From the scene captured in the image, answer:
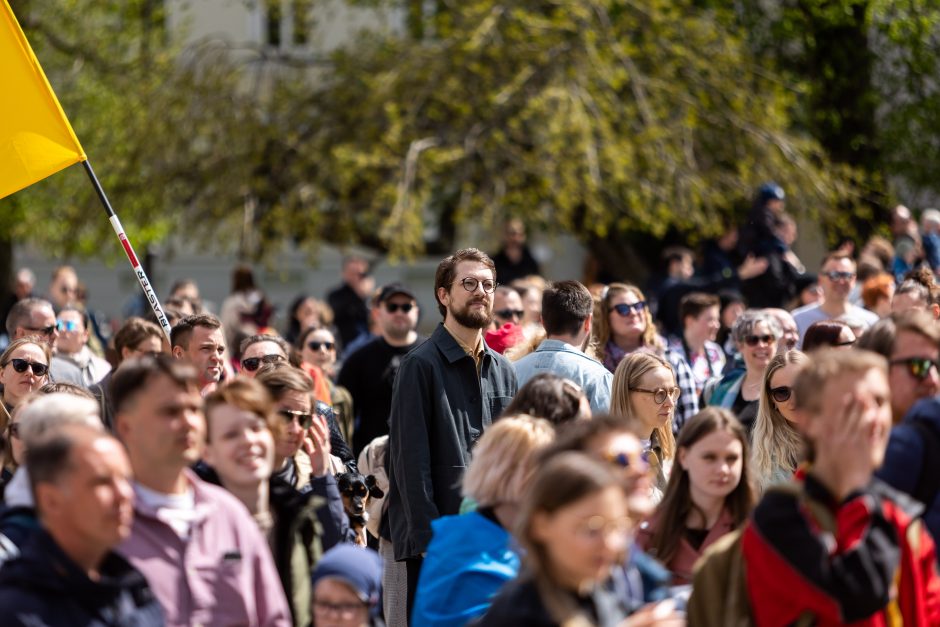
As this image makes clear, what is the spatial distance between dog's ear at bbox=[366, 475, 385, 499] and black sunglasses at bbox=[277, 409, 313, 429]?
907 millimetres

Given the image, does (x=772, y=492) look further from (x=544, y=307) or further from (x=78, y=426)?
(x=544, y=307)

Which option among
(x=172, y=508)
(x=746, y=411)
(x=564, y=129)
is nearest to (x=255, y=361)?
A: (x=746, y=411)

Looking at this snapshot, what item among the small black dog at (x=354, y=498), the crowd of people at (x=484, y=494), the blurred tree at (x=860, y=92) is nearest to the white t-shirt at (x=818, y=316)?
the crowd of people at (x=484, y=494)

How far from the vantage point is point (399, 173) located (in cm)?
1778

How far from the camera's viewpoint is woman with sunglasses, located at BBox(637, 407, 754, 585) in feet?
16.6

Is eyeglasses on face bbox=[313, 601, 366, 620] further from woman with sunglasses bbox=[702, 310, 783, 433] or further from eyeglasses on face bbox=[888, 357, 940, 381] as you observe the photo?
woman with sunglasses bbox=[702, 310, 783, 433]

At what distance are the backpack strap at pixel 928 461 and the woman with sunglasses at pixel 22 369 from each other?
15.3 feet

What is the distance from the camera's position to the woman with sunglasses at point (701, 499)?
5.06 metres

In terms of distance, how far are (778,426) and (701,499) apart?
1824 millimetres

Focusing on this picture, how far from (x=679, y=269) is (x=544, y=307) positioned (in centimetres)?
844

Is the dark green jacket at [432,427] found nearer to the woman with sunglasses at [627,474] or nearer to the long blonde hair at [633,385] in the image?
the long blonde hair at [633,385]

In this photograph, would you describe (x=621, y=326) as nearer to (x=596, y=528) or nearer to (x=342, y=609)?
(x=342, y=609)

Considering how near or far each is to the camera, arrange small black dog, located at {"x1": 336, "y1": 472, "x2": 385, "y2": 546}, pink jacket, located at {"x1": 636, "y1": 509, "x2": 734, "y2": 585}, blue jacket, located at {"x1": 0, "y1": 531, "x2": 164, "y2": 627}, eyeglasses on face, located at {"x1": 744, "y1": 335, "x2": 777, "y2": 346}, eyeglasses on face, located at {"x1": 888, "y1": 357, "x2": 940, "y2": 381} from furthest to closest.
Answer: eyeglasses on face, located at {"x1": 744, "y1": 335, "x2": 777, "y2": 346}, small black dog, located at {"x1": 336, "y1": 472, "x2": 385, "y2": 546}, pink jacket, located at {"x1": 636, "y1": 509, "x2": 734, "y2": 585}, eyeglasses on face, located at {"x1": 888, "y1": 357, "x2": 940, "y2": 381}, blue jacket, located at {"x1": 0, "y1": 531, "x2": 164, "y2": 627}

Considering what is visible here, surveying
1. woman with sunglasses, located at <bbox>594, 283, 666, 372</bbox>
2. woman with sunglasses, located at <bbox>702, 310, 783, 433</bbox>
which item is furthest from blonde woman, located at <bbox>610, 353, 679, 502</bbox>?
woman with sunglasses, located at <bbox>594, 283, 666, 372</bbox>
